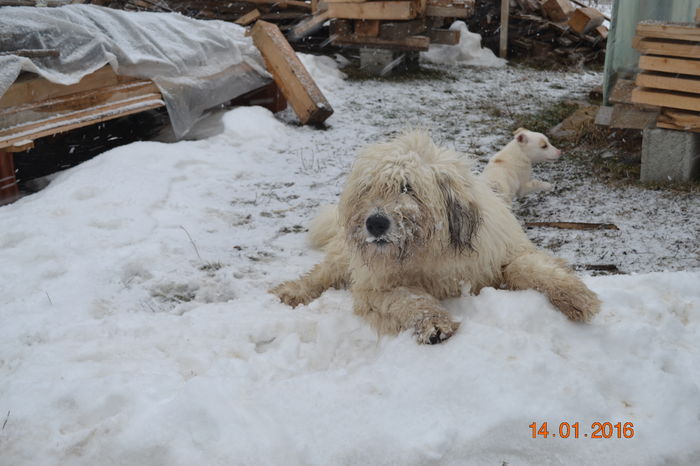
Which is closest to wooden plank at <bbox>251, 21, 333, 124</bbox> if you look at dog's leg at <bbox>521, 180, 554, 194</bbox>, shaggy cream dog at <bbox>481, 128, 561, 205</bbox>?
shaggy cream dog at <bbox>481, 128, 561, 205</bbox>

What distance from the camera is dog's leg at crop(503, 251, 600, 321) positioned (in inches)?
123

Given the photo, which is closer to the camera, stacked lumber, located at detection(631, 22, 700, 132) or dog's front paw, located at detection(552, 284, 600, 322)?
dog's front paw, located at detection(552, 284, 600, 322)

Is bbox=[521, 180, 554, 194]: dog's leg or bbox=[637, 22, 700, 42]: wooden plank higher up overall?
bbox=[637, 22, 700, 42]: wooden plank

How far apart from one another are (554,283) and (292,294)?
1.66 m

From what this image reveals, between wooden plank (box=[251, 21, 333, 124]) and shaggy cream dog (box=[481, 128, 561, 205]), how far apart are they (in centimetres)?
287

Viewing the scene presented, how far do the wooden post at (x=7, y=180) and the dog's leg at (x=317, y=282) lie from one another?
3.07 m

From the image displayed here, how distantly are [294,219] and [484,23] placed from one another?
1062 centimetres

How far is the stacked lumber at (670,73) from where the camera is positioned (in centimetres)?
562

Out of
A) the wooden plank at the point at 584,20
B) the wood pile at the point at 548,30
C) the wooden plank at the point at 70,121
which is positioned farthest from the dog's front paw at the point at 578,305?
the wooden plank at the point at 584,20

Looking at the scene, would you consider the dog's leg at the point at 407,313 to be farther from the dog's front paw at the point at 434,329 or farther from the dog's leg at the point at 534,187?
the dog's leg at the point at 534,187

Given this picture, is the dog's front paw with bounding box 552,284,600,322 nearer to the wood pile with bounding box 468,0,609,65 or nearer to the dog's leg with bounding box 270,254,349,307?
the dog's leg with bounding box 270,254,349,307

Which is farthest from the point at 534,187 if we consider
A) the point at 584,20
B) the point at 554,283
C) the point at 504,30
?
the point at 504,30

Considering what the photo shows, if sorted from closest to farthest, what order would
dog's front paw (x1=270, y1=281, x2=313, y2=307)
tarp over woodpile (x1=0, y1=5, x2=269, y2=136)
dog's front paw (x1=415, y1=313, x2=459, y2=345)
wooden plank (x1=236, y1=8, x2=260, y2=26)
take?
dog's front paw (x1=415, y1=313, x2=459, y2=345)
dog's front paw (x1=270, y1=281, x2=313, y2=307)
tarp over woodpile (x1=0, y1=5, x2=269, y2=136)
wooden plank (x1=236, y1=8, x2=260, y2=26)

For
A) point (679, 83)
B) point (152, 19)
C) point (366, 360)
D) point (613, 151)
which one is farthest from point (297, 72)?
point (366, 360)
